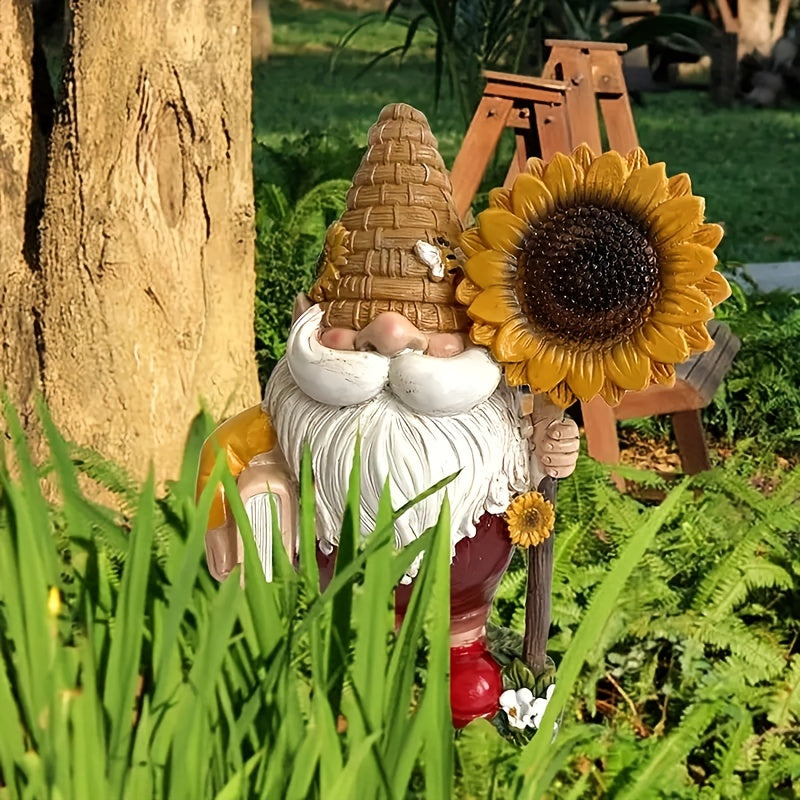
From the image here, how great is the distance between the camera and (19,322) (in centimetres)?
247

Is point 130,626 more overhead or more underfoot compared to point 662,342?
more underfoot

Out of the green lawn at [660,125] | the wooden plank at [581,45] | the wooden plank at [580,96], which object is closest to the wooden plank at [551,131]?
the wooden plank at [580,96]

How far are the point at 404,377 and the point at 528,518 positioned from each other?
0.29 metres

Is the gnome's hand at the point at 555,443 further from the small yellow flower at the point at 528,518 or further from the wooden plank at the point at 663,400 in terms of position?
the wooden plank at the point at 663,400

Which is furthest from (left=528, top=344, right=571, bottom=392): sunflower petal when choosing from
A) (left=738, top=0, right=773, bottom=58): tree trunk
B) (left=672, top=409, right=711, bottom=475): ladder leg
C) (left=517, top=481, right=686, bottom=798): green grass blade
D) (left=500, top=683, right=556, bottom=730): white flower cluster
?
(left=738, top=0, right=773, bottom=58): tree trunk

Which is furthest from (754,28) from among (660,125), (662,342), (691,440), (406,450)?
(406,450)

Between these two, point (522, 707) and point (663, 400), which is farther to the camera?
point (663, 400)

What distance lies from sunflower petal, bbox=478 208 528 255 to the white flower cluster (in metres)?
0.67

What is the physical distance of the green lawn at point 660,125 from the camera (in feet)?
21.4

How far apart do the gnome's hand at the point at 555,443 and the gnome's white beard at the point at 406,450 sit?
22mm

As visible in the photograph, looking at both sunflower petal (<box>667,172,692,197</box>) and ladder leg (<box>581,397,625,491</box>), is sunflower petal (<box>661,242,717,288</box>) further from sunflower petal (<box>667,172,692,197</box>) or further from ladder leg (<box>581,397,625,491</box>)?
ladder leg (<box>581,397,625,491</box>)

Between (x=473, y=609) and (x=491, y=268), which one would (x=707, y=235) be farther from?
(x=473, y=609)

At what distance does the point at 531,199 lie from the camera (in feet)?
4.45

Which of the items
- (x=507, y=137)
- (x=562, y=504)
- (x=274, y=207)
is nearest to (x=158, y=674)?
(x=562, y=504)
